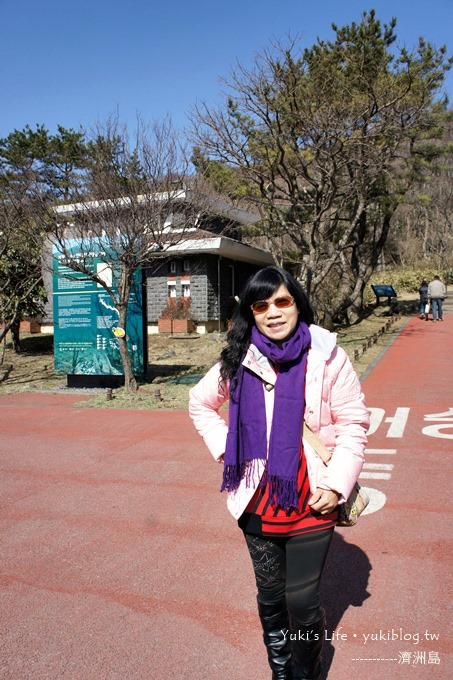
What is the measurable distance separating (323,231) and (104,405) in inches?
408

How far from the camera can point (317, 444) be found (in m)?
2.37

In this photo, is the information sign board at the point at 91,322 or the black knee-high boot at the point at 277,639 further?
the information sign board at the point at 91,322

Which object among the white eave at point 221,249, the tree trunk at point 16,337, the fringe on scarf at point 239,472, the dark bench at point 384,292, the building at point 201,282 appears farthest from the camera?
the dark bench at point 384,292

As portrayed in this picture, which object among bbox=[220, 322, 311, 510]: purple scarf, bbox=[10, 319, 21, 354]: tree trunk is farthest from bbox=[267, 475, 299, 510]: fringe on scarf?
bbox=[10, 319, 21, 354]: tree trunk

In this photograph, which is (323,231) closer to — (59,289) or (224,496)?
(59,289)

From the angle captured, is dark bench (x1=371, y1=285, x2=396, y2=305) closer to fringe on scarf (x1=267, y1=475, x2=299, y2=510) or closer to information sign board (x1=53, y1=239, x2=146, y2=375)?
information sign board (x1=53, y1=239, x2=146, y2=375)

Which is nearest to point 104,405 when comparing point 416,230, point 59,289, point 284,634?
point 59,289

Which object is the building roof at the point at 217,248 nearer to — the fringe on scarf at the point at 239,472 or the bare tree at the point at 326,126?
the bare tree at the point at 326,126

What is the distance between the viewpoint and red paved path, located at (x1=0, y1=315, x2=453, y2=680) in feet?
9.32

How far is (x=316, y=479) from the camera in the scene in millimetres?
2350

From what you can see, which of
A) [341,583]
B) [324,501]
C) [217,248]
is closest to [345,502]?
[324,501]

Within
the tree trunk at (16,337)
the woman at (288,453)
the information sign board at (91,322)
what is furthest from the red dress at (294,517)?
the tree trunk at (16,337)

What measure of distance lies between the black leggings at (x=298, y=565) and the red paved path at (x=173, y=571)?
0.61 metres

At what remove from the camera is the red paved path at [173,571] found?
→ 9.32 feet
